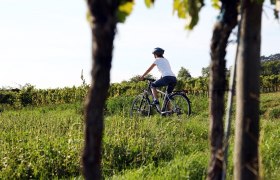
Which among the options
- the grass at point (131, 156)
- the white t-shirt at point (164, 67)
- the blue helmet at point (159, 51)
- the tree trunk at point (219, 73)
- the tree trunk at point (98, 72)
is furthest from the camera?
the blue helmet at point (159, 51)

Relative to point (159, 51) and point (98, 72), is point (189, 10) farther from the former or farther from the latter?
point (159, 51)

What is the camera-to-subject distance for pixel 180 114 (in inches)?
415

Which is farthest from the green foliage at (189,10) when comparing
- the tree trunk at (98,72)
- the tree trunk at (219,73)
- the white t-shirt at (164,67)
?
the white t-shirt at (164,67)

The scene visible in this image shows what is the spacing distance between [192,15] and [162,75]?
7.35m

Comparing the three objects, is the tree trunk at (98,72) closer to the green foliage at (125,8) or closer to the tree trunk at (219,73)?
the green foliage at (125,8)

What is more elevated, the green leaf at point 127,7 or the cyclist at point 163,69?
the cyclist at point 163,69

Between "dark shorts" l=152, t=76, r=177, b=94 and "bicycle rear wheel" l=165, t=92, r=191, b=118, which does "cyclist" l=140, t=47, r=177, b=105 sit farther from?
"bicycle rear wheel" l=165, t=92, r=191, b=118

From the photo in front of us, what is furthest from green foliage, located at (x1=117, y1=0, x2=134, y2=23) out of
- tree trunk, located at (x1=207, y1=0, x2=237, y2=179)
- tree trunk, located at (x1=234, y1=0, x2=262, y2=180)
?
tree trunk, located at (x1=234, y1=0, x2=262, y2=180)

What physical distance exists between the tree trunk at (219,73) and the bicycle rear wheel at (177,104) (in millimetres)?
7709

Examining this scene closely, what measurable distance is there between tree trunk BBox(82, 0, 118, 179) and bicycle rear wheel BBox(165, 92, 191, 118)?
8666mm

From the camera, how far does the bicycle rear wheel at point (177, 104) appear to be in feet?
34.3

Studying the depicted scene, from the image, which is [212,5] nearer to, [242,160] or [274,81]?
[242,160]

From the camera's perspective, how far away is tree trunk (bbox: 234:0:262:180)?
9.38 ft

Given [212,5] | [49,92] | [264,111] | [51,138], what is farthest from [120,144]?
[49,92]
